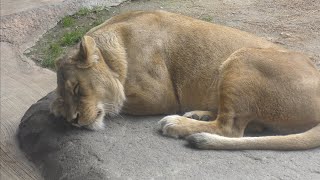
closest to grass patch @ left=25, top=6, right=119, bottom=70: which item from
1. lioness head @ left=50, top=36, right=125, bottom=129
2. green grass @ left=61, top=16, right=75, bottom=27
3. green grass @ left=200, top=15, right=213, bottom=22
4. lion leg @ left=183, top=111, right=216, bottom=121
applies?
green grass @ left=61, top=16, right=75, bottom=27

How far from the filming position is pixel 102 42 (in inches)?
211

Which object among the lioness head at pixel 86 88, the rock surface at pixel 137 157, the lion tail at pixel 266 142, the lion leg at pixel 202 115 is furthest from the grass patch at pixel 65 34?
the lion tail at pixel 266 142

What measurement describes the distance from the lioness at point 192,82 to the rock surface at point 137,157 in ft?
0.31

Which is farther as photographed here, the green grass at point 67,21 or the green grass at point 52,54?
the green grass at point 67,21

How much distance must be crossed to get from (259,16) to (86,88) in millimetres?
4239

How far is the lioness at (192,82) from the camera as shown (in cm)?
471

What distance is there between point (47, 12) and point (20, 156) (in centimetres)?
352

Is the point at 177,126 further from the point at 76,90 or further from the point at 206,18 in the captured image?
the point at 206,18

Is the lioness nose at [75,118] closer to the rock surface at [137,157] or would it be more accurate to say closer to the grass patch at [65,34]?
the rock surface at [137,157]

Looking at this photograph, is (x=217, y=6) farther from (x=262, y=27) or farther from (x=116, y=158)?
(x=116, y=158)

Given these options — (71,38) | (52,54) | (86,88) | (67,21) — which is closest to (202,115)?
(86,88)

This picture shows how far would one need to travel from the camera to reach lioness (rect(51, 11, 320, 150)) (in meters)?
4.71

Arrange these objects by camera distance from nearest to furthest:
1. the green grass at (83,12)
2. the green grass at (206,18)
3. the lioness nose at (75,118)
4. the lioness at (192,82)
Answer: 1. the lioness at (192,82)
2. the lioness nose at (75,118)
3. the green grass at (206,18)
4. the green grass at (83,12)

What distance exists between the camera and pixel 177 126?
4977 millimetres
